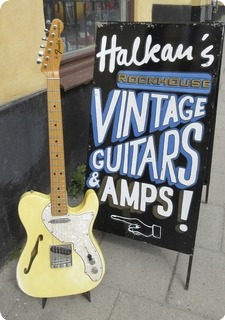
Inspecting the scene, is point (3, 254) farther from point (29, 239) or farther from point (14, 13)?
point (14, 13)

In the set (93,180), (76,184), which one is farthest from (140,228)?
(76,184)

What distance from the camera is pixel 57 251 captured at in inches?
85.8

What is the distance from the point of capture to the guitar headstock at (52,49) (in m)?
1.92

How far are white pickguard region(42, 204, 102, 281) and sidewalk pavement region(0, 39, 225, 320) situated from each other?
9.5 inches

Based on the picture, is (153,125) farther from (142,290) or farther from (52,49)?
(142,290)

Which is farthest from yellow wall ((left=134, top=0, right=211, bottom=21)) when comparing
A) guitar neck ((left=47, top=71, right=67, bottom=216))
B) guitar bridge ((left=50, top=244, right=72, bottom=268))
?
guitar bridge ((left=50, top=244, right=72, bottom=268))

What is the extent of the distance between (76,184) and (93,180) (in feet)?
3.33

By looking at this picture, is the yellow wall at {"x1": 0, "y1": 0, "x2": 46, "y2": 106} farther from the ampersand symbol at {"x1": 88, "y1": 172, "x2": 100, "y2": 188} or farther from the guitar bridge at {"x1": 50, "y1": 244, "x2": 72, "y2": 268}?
the guitar bridge at {"x1": 50, "y1": 244, "x2": 72, "y2": 268}

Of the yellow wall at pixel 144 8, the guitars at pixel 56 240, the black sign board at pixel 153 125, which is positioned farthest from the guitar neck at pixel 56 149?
the yellow wall at pixel 144 8

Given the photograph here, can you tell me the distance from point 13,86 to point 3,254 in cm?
121

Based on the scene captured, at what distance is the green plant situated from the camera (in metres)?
3.40

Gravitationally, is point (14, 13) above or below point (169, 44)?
above

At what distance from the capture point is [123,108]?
2244 mm

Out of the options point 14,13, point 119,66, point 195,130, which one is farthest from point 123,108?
point 14,13
